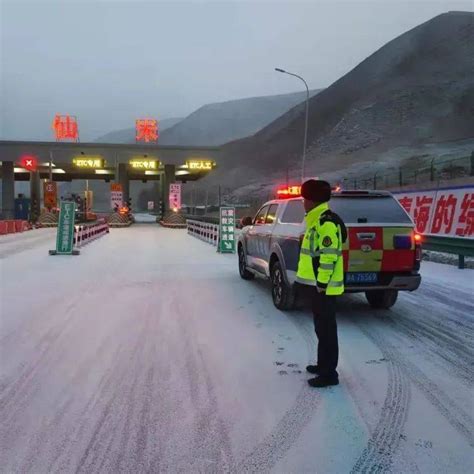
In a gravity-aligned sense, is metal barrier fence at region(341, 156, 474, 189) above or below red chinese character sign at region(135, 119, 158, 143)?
below

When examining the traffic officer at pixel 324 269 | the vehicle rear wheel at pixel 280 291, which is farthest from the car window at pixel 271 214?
the traffic officer at pixel 324 269

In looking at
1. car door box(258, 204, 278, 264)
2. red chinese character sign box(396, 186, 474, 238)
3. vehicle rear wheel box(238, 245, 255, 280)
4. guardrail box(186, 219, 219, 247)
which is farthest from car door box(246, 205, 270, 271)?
guardrail box(186, 219, 219, 247)

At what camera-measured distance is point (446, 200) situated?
548 inches

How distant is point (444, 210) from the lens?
14.0 metres

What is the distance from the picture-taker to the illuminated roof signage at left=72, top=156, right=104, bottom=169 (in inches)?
1869

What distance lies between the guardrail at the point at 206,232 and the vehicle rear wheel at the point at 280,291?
13036 mm

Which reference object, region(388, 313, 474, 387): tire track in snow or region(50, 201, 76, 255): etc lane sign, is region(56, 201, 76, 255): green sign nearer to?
region(50, 201, 76, 255): etc lane sign

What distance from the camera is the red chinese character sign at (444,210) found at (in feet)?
42.2

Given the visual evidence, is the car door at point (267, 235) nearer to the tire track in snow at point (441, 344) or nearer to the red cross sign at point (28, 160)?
the tire track in snow at point (441, 344)

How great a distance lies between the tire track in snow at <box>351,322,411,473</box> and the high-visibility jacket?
1051 millimetres

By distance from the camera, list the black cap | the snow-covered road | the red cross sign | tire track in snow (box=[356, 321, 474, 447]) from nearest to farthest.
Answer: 1. the snow-covered road
2. tire track in snow (box=[356, 321, 474, 447])
3. the black cap
4. the red cross sign

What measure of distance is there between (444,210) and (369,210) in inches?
298

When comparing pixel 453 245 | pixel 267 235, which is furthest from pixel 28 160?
pixel 267 235

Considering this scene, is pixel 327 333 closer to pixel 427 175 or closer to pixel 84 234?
pixel 84 234
